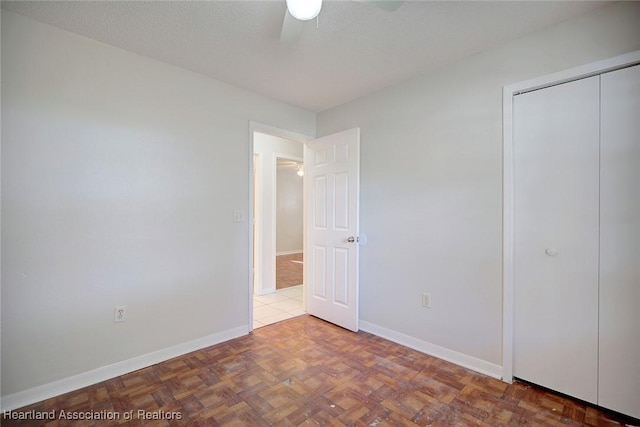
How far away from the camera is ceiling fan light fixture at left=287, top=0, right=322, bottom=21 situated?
1.27 m

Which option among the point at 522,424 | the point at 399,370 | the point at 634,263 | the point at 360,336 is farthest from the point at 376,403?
the point at 634,263

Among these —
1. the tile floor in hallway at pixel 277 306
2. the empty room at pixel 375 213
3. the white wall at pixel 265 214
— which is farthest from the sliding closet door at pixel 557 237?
the white wall at pixel 265 214

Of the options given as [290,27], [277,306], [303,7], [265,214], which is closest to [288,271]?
[265,214]

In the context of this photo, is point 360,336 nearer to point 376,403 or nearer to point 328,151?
point 376,403

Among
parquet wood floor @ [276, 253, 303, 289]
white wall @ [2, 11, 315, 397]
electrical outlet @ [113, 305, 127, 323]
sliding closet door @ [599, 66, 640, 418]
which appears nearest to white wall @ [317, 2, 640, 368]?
sliding closet door @ [599, 66, 640, 418]

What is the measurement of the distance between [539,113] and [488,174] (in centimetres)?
49

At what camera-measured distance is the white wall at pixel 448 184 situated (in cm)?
187

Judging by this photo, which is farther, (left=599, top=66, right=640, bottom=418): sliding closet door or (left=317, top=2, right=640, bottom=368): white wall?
(left=317, top=2, right=640, bottom=368): white wall

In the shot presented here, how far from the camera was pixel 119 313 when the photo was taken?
2107mm

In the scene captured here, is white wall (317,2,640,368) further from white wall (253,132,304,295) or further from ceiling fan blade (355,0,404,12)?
white wall (253,132,304,295)

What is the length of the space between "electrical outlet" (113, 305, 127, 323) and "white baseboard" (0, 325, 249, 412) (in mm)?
315

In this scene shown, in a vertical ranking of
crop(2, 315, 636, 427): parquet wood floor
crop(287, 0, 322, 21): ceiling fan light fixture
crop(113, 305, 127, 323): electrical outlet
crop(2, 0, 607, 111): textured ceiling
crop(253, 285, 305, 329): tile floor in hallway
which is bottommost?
crop(253, 285, 305, 329): tile floor in hallway

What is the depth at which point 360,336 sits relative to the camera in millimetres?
2781

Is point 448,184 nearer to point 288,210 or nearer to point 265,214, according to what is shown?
point 265,214
